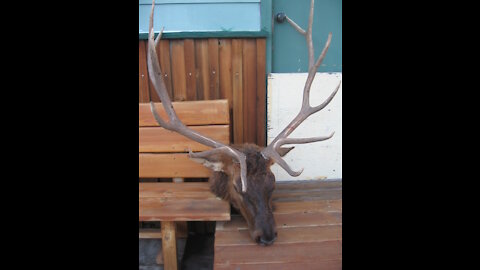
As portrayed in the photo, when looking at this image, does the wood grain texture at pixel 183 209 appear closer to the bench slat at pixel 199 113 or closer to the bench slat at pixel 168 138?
the bench slat at pixel 168 138

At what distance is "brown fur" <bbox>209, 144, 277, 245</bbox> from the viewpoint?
7.25 feet

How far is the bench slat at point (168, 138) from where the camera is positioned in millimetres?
2992

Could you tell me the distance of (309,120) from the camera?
134 inches

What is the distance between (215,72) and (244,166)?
140cm

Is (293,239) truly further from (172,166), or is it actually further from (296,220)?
(172,166)

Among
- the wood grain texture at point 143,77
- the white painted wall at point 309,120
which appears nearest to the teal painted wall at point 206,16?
the wood grain texture at point 143,77

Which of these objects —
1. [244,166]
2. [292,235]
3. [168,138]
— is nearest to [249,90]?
[168,138]

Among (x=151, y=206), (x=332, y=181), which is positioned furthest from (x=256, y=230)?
(x=332, y=181)

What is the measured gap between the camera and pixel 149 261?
292cm

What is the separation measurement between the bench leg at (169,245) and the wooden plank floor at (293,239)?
0.41 m

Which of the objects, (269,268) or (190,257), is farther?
(190,257)

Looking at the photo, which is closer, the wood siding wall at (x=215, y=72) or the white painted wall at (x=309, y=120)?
the wood siding wall at (x=215, y=72)

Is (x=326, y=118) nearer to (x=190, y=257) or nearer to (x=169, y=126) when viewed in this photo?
(x=169, y=126)

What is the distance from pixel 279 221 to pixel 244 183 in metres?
0.66
